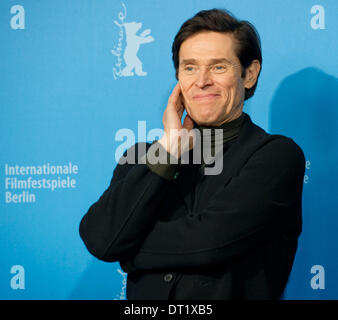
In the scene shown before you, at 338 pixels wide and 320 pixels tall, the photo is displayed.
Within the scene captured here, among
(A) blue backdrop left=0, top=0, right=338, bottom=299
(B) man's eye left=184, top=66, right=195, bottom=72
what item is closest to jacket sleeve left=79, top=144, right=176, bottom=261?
(B) man's eye left=184, top=66, right=195, bottom=72

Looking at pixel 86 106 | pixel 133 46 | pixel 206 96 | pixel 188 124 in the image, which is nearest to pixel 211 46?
pixel 206 96

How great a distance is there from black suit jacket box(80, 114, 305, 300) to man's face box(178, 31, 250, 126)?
19 cm

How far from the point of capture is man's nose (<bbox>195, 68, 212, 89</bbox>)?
1.30 m

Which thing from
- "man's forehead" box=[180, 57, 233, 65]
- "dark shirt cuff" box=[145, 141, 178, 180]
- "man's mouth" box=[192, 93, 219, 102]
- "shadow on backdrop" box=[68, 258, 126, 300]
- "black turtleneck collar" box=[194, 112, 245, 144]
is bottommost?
"shadow on backdrop" box=[68, 258, 126, 300]

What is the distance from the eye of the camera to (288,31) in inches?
79.6

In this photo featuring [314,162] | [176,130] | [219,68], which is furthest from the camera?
[314,162]

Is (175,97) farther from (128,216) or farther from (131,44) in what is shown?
(131,44)

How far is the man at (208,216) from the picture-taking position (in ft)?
3.56

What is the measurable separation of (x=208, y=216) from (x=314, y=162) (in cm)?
110

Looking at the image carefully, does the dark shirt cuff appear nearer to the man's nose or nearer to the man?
the man

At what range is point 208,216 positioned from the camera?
3.60ft
